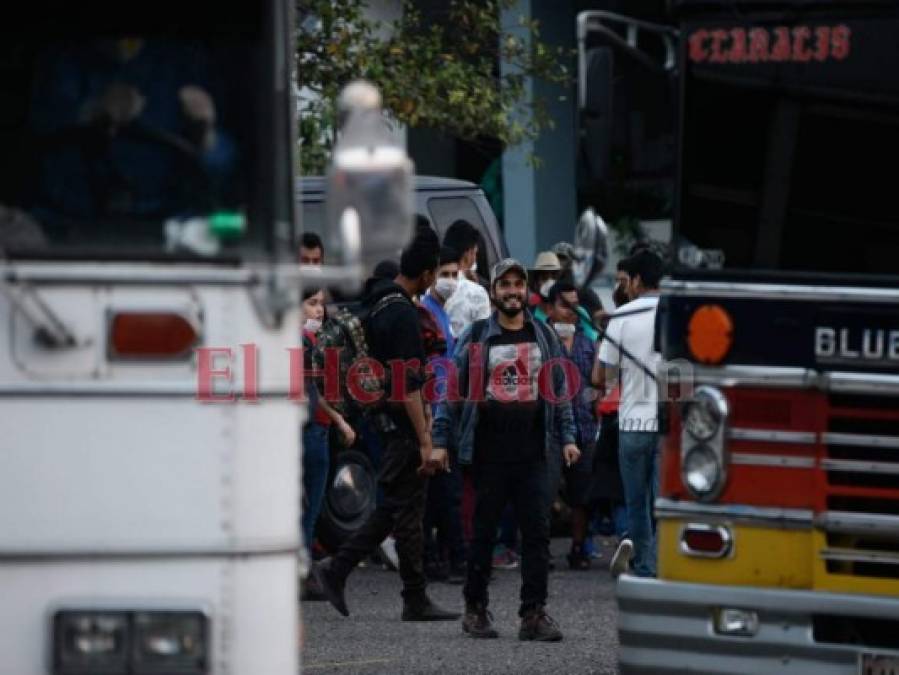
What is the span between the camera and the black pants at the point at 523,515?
38.1 feet

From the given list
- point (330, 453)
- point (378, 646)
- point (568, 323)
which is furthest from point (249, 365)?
point (568, 323)

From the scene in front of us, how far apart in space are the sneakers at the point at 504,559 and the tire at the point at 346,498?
1264 millimetres

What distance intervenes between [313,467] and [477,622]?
1.41 metres

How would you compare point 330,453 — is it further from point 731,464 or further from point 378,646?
point 731,464

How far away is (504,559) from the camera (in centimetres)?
1579

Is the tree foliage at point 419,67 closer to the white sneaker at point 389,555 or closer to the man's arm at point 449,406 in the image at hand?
the white sneaker at point 389,555

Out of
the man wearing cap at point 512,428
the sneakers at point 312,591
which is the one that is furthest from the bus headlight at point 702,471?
the sneakers at point 312,591

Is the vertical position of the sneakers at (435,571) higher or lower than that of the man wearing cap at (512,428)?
lower

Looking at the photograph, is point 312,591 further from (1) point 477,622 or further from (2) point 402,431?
(1) point 477,622

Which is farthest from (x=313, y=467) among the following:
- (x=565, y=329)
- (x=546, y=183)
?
(x=546, y=183)

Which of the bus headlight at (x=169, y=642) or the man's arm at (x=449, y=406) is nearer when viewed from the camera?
the bus headlight at (x=169, y=642)

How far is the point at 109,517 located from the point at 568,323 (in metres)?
10.4

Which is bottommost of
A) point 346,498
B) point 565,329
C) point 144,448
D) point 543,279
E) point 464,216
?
point 346,498

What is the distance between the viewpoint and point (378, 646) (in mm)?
11750
